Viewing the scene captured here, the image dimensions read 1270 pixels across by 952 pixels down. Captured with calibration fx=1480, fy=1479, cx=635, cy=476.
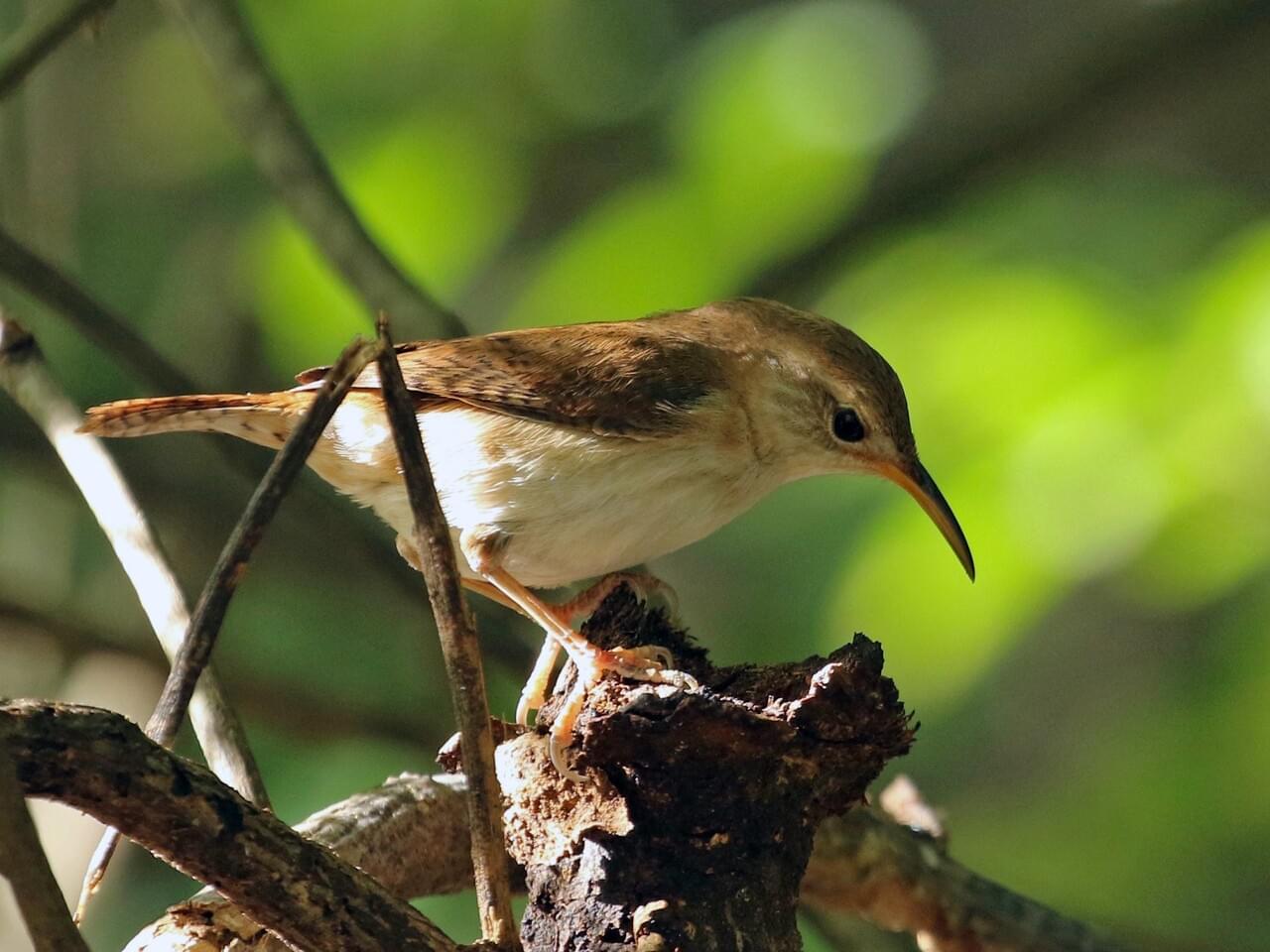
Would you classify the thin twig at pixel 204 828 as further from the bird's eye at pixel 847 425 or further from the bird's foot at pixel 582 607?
the bird's eye at pixel 847 425

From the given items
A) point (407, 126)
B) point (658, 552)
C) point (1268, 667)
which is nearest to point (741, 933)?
point (658, 552)

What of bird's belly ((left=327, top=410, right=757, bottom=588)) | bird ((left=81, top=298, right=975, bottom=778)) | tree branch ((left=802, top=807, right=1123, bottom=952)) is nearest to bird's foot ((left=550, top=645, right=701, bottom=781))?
bird ((left=81, top=298, right=975, bottom=778))

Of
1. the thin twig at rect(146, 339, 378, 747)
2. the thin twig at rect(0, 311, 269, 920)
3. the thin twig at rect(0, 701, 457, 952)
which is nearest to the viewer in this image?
the thin twig at rect(0, 701, 457, 952)

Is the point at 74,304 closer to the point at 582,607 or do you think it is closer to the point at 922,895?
the point at 582,607

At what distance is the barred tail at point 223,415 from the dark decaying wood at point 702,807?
159cm

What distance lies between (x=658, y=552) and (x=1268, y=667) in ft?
6.11

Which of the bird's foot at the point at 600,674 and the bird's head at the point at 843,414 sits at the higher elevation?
the bird's head at the point at 843,414

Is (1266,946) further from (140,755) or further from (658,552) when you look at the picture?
(140,755)

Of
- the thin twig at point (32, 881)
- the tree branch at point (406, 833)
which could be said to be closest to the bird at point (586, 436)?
the tree branch at point (406, 833)

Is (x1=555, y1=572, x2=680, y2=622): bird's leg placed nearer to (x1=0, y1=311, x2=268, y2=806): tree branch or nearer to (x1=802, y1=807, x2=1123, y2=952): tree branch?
(x1=802, y1=807, x2=1123, y2=952): tree branch

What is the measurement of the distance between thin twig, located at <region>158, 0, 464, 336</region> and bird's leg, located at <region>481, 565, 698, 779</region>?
98 centimetres

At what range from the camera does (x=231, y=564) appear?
64.3 inches

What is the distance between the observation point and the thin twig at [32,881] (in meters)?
1.32

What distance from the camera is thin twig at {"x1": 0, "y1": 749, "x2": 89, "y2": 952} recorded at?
1319 mm
